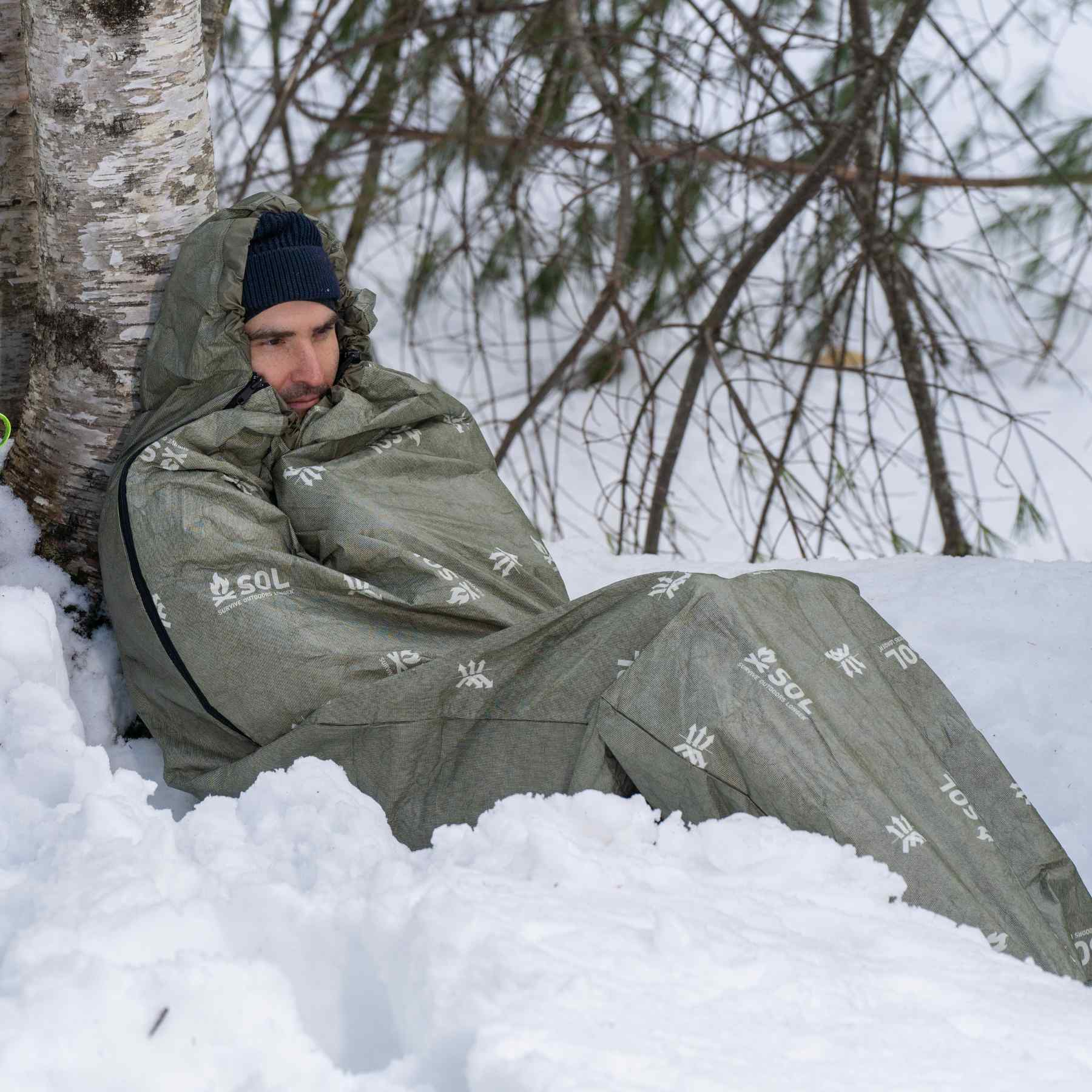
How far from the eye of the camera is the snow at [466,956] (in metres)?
0.82

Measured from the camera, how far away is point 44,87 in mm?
1610

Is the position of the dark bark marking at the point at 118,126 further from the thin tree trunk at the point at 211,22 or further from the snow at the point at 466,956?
the snow at the point at 466,956

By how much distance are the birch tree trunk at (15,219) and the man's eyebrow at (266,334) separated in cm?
46

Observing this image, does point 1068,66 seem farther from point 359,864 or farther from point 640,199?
point 359,864

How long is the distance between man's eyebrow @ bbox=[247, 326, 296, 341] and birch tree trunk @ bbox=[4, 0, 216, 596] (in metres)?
0.17

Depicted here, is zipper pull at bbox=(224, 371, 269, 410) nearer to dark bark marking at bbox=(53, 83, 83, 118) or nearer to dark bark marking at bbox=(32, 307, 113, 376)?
dark bark marking at bbox=(32, 307, 113, 376)

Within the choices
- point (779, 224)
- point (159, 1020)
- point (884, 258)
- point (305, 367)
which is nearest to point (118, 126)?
point (305, 367)

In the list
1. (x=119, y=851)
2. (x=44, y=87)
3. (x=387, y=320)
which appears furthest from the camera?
(x=387, y=320)

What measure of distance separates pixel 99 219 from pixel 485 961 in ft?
3.92

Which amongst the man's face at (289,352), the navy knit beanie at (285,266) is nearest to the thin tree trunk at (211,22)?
the navy knit beanie at (285,266)

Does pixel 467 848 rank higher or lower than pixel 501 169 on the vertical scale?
lower

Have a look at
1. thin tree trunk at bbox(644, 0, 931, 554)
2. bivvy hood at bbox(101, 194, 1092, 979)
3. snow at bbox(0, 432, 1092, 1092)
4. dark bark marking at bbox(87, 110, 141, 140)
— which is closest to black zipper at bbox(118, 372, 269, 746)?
bivvy hood at bbox(101, 194, 1092, 979)

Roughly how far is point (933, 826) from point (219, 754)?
0.80 metres

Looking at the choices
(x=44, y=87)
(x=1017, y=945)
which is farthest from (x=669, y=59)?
(x=1017, y=945)
